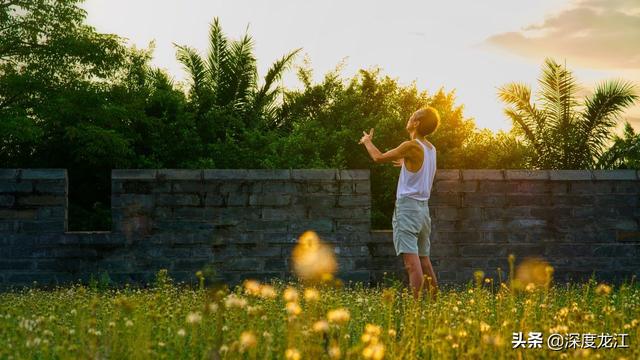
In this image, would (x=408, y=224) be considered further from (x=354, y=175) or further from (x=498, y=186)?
(x=498, y=186)

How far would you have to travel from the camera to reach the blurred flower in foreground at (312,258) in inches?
373

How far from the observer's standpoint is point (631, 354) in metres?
4.51

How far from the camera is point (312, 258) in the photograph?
9570 millimetres

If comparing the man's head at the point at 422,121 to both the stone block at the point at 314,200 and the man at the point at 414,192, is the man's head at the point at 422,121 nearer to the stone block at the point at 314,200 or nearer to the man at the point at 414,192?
the man at the point at 414,192

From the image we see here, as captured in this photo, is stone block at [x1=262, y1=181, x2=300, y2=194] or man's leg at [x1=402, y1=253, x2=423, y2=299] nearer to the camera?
man's leg at [x1=402, y1=253, x2=423, y2=299]

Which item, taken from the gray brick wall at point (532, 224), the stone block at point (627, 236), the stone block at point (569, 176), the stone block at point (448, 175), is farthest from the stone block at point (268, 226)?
the stone block at point (627, 236)

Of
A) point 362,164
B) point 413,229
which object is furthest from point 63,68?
point 413,229

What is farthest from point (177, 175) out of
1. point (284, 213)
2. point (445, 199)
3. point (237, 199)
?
point (445, 199)

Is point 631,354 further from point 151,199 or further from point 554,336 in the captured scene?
point 151,199

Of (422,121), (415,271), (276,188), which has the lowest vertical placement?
(415,271)

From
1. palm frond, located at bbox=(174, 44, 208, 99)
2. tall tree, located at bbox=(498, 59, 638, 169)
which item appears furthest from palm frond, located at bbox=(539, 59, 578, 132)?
palm frond, located at bbox=(174, 44, 208, 99)

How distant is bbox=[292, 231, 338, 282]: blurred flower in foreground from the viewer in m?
9.47

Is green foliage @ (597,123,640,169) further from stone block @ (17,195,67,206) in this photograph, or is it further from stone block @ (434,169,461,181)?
stone block @ (17,195,67,206)

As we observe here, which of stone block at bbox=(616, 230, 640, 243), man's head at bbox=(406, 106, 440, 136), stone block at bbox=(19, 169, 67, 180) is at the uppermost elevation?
man's head at bbox=(406, 106, 440, 136)
